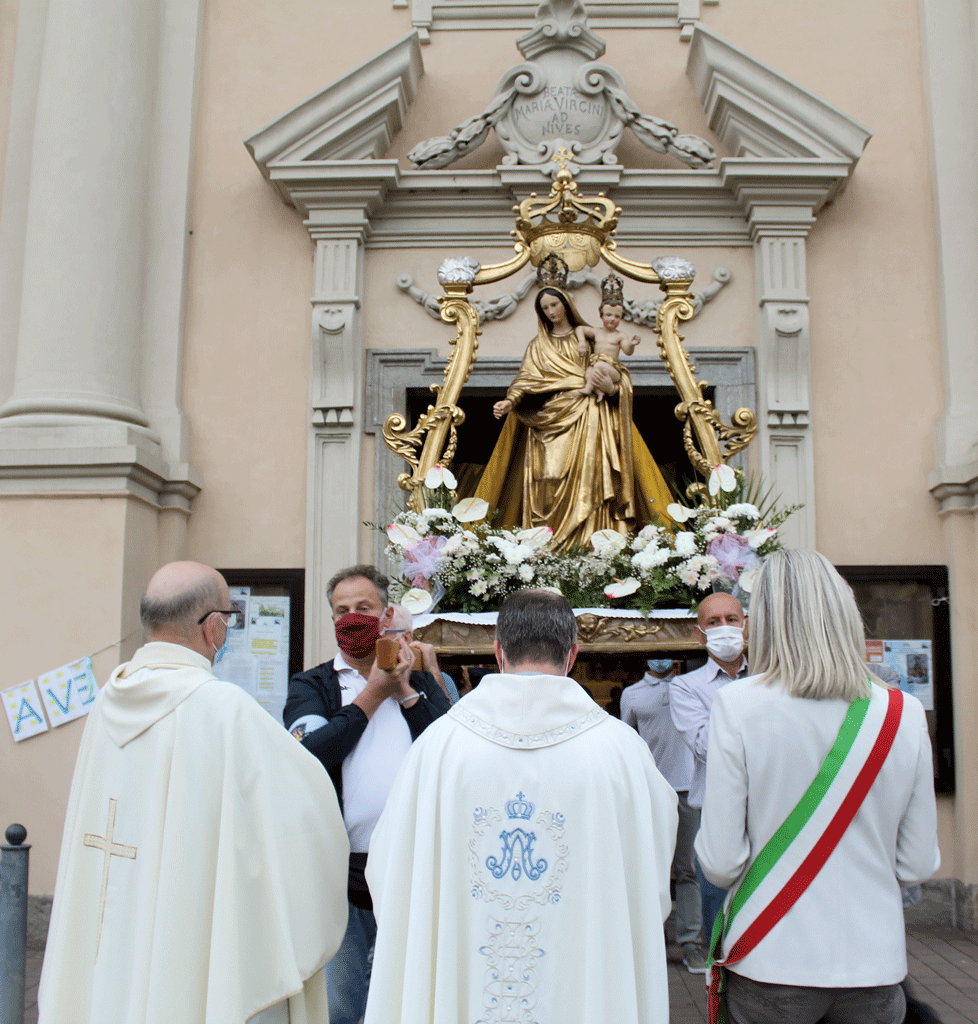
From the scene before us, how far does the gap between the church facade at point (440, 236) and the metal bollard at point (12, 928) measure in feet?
9.01

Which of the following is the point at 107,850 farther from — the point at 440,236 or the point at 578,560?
the point at 440,236

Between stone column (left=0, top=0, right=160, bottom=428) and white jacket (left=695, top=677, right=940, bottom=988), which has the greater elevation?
stone column (left=0, top=0, right=160, bottom=428)

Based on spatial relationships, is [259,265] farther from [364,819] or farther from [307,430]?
[364,819]

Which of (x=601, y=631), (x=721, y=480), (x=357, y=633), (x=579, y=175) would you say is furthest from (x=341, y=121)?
(x=357, y=633)

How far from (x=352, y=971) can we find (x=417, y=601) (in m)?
1.83

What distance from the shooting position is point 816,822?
86.8 inches

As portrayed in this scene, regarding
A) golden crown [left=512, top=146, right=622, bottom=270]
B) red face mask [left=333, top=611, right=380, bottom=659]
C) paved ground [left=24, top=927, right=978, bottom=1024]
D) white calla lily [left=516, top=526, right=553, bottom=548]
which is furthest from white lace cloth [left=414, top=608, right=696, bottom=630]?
golden crown [left=512, top=146, right=622, bottom=270]

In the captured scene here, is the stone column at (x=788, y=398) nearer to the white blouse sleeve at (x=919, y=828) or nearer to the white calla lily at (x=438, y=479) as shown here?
the white calla lily at (x=438, y=479)

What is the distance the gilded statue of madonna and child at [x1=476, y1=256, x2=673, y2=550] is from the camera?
5.26 metres

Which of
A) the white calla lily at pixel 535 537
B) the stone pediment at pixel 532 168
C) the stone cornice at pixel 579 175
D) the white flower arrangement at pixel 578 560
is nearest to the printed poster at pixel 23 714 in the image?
the white flower arrangement at pixel 578 560

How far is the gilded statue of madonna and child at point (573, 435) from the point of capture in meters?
5.26

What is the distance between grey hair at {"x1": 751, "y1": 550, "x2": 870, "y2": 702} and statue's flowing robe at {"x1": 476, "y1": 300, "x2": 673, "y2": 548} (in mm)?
2786

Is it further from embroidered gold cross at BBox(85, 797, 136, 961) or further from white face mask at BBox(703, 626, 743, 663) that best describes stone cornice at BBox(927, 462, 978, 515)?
embroidered gold cross at BBox(85, 797, 136, 961)

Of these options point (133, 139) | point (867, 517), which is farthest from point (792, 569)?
point (133, 139)
